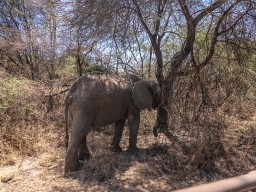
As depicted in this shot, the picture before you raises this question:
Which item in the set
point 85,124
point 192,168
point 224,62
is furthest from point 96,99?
point 224,62

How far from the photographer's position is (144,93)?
7.29m

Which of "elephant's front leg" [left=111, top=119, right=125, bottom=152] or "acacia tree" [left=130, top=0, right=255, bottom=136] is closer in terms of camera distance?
"acacia tree" [left=130, top=0, right=255, bottom=136]

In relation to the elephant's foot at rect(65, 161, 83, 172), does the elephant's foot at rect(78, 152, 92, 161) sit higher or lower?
higher


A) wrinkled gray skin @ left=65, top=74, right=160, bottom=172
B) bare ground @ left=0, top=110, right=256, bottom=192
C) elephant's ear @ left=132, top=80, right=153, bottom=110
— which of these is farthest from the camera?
elephant's ear @ left=132, top=80, right=153, bottom=110

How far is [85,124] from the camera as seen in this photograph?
20.6 ft

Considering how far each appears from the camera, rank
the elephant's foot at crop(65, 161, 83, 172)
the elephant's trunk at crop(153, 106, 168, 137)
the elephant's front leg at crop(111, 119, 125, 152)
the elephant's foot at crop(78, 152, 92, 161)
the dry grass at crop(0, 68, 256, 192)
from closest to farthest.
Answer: the dry grass at crop(0, 68, 256, 192) → the elephant's foot at crop(65, 161, 83, 172) → the elephant's foot at crop(78, 152, 92, 161) → the elephant's front leg at crop(111, 119, 125, 152) → the elephant's trunk at crop(153, 106, 168, 137)

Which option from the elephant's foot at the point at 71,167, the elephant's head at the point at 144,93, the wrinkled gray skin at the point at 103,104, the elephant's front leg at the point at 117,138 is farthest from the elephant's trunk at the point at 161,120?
the elephant's foot at the point at 71,167

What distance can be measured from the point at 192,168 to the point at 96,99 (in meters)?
2.29

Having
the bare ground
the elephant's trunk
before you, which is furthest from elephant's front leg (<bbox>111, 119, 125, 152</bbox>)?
the elephant's trunk

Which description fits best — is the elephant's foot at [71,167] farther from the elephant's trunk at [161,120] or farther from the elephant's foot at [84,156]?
the elephant's trunk at [161,120]

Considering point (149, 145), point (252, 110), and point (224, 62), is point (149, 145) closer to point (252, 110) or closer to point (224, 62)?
point (224, 62)

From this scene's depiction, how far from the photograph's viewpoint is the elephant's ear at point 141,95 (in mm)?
7227

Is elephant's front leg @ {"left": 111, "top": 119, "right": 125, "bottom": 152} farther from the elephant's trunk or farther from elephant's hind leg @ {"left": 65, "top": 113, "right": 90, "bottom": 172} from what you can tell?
elephant's hind leg @ {"left": 65, "top": 113, "right": 90, "bottom": 172}

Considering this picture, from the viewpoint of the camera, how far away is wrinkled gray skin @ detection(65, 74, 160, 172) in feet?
20.5
